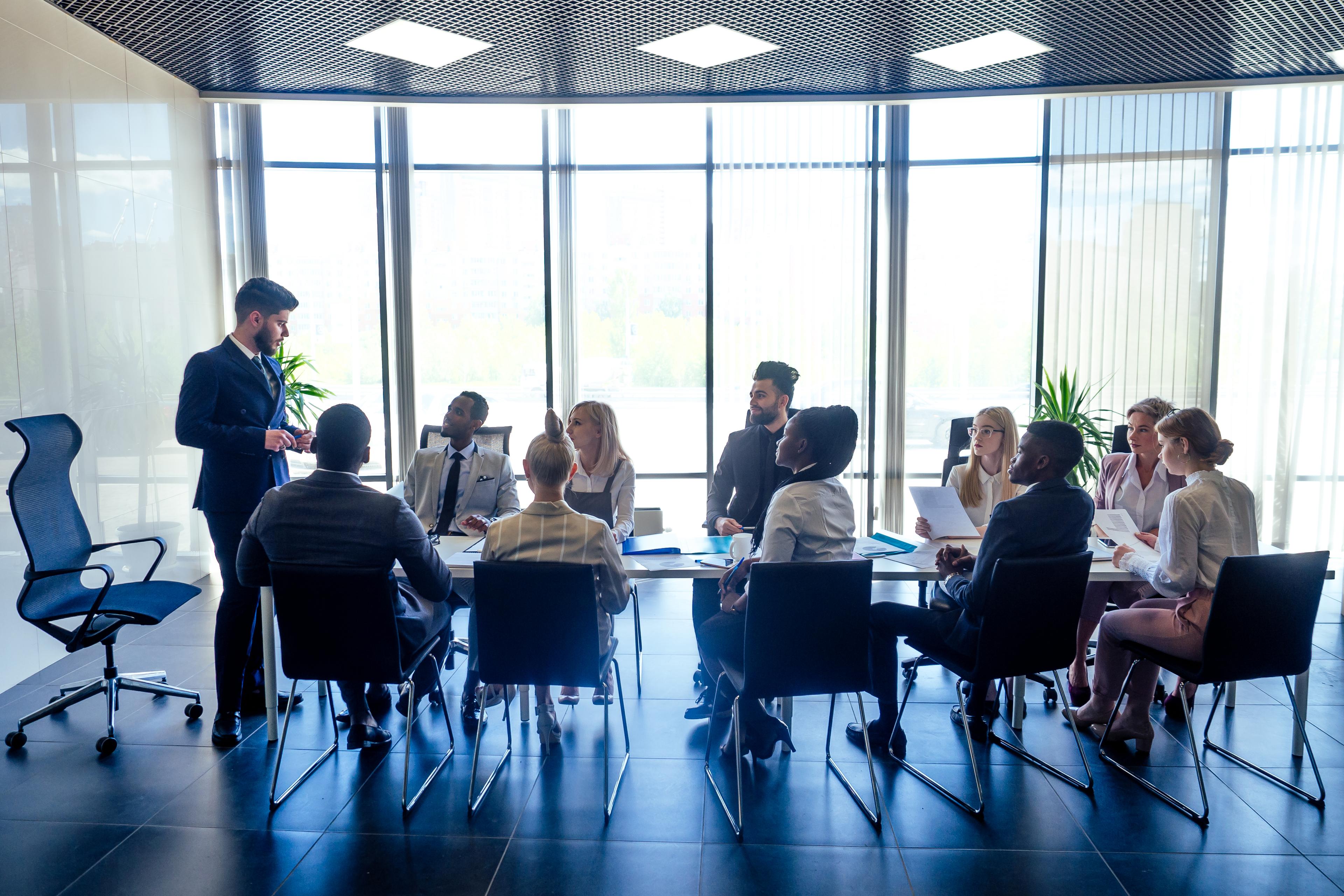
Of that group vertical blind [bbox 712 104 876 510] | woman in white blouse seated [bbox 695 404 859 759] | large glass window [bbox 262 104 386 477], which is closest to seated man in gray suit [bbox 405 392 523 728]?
woman in white blouse seated [bbox 695 404 859 759]

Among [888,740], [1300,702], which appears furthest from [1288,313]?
[888,740]

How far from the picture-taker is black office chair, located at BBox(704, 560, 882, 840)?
2.60 metres

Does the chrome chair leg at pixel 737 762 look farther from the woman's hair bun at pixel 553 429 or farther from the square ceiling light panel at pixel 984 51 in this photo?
the square ceiling light panel at pixel 984 51

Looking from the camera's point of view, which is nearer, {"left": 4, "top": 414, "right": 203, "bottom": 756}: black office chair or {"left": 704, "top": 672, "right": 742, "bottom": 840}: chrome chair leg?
{"left": 704, "top": 672, "right": 742, "bottom": 840}: chrome chair leg

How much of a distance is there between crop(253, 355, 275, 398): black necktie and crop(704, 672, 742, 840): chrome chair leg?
230 cm

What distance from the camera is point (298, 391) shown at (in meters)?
6.25

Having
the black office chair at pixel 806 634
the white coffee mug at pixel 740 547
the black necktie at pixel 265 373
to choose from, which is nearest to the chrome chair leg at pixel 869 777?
the black office chair at pixel 806 634

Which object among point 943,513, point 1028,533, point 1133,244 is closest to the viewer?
point 1028,533

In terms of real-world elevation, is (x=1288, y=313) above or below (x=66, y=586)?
above

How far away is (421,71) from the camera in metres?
5.21

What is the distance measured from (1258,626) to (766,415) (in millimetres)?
2003

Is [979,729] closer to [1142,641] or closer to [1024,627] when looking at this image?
[1142,641]

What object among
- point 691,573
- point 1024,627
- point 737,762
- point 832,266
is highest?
point 832,266

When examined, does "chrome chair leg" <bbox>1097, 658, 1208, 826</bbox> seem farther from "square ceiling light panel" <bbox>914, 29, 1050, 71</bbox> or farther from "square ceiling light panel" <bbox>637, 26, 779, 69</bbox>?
"square ceiling light panel" <bbox>637, 26, 779, 69</bbox>
